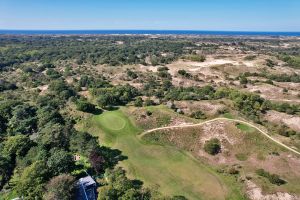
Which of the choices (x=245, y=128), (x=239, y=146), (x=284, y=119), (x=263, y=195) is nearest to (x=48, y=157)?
(x=239, y=146)

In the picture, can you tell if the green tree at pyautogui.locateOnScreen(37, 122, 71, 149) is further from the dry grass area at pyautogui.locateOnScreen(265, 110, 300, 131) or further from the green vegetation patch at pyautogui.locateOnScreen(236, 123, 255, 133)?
the dry grass area at pyautogui.locateOnScreen(265, 110, 300, 131)


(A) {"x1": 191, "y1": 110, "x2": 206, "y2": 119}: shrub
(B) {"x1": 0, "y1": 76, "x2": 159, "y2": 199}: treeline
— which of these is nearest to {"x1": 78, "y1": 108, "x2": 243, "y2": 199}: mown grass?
(B) {"x1": 0, "y1": 76, "x2": 159, "y2": 199}: treeline

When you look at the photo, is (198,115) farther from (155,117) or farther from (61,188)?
(61,188)

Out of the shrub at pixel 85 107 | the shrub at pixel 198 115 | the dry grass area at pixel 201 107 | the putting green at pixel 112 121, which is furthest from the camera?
the shrub at pixel 85 107

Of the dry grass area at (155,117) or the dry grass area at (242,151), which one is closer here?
the dry grass area at (242,151)

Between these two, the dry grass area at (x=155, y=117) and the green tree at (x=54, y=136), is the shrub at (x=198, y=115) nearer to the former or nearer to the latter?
the dry grass area at (x=155, y=117)

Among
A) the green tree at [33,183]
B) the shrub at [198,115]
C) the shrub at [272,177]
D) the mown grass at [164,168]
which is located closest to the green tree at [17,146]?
the green tree at [33,183]
